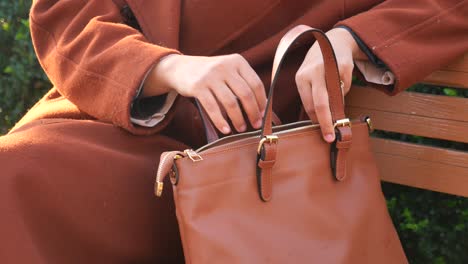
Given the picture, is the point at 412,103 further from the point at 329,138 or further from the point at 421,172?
the point at 329,138

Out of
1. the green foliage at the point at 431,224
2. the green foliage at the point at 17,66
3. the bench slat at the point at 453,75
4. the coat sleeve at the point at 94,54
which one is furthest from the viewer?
the green foliage at the point at 17,66

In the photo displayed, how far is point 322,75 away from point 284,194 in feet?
0.90

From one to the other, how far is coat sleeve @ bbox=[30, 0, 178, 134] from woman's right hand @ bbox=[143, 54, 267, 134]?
0.30ft

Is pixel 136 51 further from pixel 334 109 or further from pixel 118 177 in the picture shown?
pixel 334 109

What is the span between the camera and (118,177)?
174 cm

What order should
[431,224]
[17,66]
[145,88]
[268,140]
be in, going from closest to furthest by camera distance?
[268,140], [145,88], [431,224], [17,66]

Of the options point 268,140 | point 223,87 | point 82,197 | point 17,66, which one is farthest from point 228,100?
point 17,66

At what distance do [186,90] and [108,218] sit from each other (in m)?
0.33

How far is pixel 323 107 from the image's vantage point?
1.65 meters

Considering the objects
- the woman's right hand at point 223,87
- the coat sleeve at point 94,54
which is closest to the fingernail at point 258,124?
the woman's right hand at point 223,87

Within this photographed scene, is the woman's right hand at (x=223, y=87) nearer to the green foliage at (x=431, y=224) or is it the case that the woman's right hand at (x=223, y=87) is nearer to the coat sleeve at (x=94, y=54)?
the coat sleeve at (x=94, y=54)

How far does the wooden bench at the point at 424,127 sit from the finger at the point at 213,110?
21.8 inches

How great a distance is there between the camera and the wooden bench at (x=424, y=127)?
189cm

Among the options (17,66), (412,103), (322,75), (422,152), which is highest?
(322,75)
